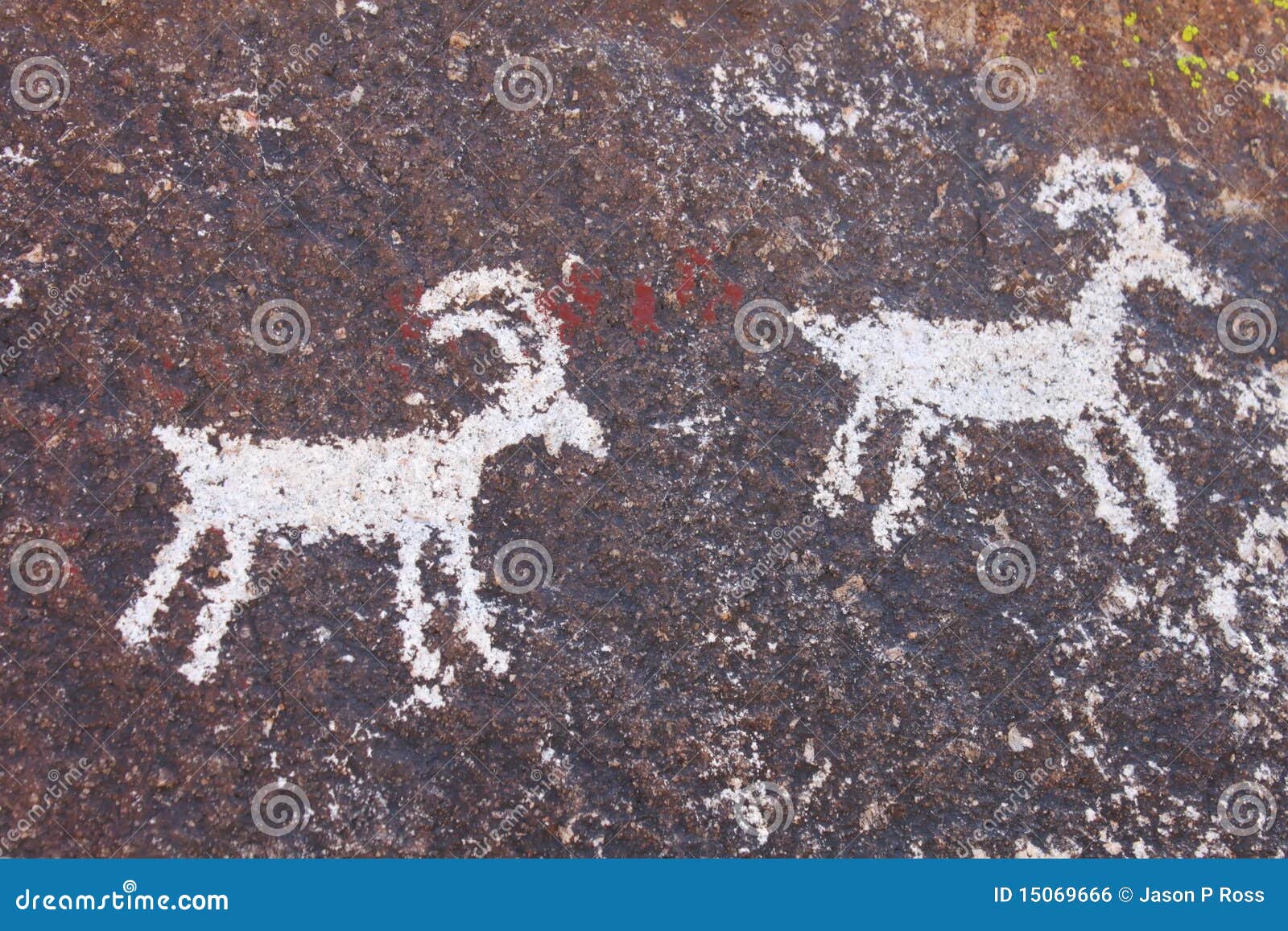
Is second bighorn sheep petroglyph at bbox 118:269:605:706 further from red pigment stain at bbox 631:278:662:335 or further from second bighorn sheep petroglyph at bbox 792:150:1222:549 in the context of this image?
second bighorn sheep petroglyph at bbox 792:150:1222:549

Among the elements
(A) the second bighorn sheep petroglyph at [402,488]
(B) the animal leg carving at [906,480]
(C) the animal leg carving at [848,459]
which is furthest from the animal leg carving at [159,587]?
(B) the animal leg carving at [906,480]

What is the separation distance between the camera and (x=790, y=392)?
8.39 feet

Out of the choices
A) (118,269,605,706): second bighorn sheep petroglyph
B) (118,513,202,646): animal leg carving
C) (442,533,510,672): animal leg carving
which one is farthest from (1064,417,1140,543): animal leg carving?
(118,513,202,646): animal leg carving

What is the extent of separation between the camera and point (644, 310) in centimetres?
258

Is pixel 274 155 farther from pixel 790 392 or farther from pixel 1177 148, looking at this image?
pixel 1177 148

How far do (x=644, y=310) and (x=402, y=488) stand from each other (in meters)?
0.81

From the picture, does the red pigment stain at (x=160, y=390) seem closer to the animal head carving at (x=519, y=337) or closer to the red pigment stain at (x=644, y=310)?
the animal head carving at (x=519, y=337)

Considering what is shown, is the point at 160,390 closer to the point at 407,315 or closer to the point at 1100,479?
the point at 407,315

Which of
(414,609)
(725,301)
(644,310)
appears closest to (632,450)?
(644,310)

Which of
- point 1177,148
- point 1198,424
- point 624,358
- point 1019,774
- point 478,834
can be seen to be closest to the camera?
point 478,834

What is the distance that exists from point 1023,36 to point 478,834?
9.43ft

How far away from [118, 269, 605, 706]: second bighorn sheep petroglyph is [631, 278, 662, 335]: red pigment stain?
0.72ft

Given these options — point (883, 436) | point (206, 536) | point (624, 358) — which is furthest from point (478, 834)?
point (883, 436)

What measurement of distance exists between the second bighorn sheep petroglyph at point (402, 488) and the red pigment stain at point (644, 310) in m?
0.22
